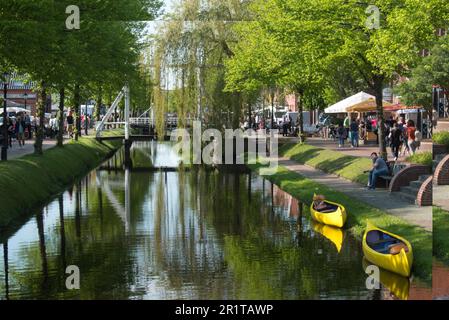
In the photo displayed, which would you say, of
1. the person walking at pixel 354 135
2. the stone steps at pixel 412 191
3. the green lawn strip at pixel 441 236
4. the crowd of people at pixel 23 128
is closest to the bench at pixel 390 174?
the stone steps at pixel 412 191

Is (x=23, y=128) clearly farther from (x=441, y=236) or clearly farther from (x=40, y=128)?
(x=441, y=236)

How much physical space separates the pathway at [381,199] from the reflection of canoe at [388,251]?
1641 millimetres

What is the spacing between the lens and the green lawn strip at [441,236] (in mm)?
17927

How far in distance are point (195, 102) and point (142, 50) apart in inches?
217

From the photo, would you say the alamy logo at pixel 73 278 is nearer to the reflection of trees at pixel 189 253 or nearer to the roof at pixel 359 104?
the reflection of trees at pixel 189 253

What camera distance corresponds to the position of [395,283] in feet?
57.3

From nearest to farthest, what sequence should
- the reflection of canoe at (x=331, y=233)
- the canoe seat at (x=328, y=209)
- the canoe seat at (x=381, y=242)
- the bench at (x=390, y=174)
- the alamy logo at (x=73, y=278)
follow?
the alamy logo at (x=73, y=278) < the canoe seat at (x=381, y=242) < the reflection of canoe at (x=331, y=233) < the canoe seat at (x=328, y=209) < the bench at (x=390, y=174)

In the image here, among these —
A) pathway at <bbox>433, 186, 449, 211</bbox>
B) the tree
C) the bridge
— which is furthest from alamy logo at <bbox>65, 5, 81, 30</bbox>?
the bridge

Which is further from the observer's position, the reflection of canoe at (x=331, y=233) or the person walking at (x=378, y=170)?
the person walking at (x=378, y=170)

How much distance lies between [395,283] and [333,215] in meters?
7.61

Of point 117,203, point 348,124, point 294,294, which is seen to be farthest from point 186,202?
point 348,124

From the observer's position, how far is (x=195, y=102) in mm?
51219

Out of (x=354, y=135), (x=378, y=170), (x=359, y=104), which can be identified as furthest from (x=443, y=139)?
(x=359, y=104)

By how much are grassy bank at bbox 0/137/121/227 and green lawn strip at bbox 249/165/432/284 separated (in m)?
9.89
